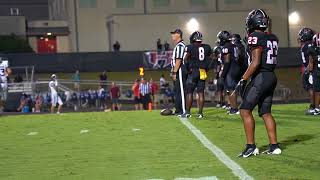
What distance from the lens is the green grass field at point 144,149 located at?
670cm

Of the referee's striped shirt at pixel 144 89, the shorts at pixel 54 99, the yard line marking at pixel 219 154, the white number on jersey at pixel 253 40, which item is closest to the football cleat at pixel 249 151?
the yard line marking at pixel 219 154

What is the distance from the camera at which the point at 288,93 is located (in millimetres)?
32844

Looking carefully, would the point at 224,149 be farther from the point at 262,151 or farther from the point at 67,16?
the point at 67,16

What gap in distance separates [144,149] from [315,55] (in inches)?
205

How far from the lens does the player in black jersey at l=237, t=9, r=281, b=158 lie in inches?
284

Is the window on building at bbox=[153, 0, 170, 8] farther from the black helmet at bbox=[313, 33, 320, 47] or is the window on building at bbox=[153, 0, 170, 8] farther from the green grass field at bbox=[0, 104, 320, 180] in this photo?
the black helmet at bbox=[313, 33, 320, 47]

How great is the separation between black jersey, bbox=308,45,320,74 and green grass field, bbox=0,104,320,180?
3.51 ft

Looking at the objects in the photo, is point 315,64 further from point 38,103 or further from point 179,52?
point 38,103

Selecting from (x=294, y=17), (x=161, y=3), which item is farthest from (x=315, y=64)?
(x=294, y=17)

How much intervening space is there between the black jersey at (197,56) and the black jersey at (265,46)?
5.19 metres

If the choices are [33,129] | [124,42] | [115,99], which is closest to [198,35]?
[33,129]

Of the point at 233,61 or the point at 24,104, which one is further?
the point at 24,104

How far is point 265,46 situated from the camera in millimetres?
7223

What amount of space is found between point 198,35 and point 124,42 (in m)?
34.0
